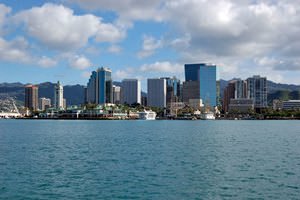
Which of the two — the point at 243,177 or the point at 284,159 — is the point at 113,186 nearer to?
the point at 243,177

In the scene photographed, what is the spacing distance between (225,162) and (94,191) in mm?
15967

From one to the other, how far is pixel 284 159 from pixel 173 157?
10.9 metres

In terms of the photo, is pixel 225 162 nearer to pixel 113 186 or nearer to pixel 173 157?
pixel 173 157

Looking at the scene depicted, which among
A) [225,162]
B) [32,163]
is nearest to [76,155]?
[32,163]

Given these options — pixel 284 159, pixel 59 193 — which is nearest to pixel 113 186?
pixel 59 193

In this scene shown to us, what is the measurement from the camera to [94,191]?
87.1 feet

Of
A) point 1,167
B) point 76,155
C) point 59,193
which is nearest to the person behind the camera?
point 59,193

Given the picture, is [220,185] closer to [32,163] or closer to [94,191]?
[94,191]

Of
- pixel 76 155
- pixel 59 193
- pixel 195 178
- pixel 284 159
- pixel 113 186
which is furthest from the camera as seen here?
pixel 76 155

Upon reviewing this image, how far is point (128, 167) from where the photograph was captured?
118 ft

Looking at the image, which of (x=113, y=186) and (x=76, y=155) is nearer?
(x=113, y=186)

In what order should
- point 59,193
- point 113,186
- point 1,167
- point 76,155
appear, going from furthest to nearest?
point 76,155 → point 1,167 → point 113,186 → point 59,193

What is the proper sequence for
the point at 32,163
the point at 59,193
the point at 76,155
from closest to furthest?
the point at 59,193, the point at 32,163, the point at 76,155

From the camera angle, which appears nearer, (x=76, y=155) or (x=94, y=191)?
(x=94, y=191)
